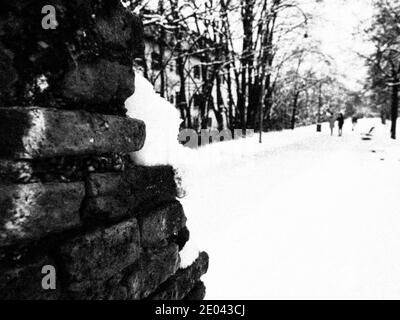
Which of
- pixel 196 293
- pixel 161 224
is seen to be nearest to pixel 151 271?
pixel 161 224

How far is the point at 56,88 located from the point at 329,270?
132 inches

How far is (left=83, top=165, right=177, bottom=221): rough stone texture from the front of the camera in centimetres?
128

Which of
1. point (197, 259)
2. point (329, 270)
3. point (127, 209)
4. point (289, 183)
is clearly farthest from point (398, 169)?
point (127, 209)

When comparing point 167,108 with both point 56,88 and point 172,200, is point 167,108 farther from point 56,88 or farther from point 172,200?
point 56,88

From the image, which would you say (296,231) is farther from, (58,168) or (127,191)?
(58,168)

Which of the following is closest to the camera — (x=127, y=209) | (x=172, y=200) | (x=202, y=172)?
(x=127, y=209)

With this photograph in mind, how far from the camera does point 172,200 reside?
1880 mm

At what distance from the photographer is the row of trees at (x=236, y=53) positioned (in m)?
10.6

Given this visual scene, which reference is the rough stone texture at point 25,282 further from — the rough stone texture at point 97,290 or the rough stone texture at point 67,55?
the rough stone texture at point 67,55

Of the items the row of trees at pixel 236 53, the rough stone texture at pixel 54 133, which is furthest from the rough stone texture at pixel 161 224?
the row of trees at pixel 236 53

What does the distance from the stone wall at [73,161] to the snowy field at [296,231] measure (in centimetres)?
64

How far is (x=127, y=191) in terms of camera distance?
57.4 inches
